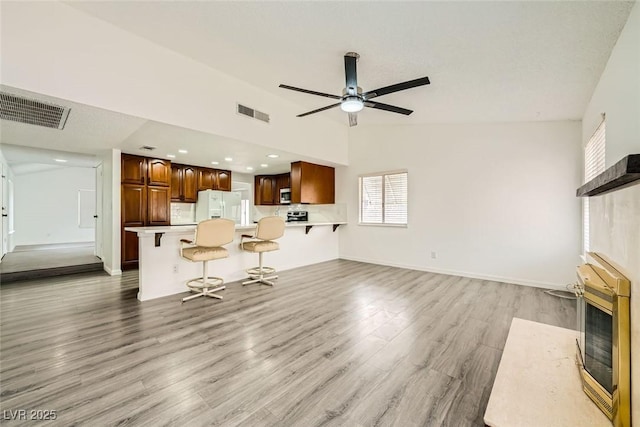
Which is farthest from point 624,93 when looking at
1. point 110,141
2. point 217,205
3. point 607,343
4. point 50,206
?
point 50,206

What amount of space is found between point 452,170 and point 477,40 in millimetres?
2914

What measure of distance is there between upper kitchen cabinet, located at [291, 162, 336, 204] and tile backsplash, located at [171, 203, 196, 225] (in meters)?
2.83

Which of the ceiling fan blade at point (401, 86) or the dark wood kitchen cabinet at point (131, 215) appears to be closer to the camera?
the ceiling fan blade at point (401, 86)

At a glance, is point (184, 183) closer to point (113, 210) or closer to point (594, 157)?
point (113, 210)

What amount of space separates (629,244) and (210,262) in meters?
4.40

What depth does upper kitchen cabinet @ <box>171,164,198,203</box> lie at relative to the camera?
249 inches

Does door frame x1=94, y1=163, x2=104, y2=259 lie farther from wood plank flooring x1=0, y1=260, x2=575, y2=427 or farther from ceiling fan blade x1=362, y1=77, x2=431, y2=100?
ceiling fan blade x1=362, y1=77, x2=431, y2=100

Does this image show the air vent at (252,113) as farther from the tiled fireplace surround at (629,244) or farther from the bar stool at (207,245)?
the tiled fireplace surround at (629,244)

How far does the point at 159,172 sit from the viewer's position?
564 centimetres

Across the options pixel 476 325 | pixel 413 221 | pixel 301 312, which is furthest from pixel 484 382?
pixel 413 221

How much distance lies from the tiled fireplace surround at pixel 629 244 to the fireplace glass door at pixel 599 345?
0.12 meters

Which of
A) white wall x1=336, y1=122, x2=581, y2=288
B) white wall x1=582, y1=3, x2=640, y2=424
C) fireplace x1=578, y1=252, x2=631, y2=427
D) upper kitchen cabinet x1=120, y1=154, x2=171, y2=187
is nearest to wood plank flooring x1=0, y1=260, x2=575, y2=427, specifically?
fireplace x1=578, y1=252, x2=631, y2=427

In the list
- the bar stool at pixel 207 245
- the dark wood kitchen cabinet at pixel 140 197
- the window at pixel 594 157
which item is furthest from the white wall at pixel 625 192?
the dark wood kitchen cabinet at pixel 140 197

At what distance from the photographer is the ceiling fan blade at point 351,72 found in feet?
8.72
